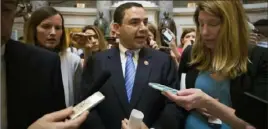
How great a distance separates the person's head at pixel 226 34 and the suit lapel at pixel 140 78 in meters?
0.44

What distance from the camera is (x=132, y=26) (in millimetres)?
2445

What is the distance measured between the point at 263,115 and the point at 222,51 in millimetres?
959

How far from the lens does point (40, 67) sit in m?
1.45

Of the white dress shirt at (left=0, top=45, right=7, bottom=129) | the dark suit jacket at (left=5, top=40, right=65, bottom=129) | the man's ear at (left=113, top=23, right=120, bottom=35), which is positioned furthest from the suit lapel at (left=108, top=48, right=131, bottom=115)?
the white dress shirt at (left=0, top=45, right=7, bottom=129)

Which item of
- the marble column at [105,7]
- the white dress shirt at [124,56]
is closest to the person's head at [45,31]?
the white dress shirt at [124,56]

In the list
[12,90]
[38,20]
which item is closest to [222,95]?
[12,90]

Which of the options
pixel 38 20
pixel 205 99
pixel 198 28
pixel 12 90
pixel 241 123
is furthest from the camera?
pixel 38 20

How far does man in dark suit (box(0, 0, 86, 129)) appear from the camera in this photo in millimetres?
1343

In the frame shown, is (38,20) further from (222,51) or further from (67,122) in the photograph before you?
(67,122)

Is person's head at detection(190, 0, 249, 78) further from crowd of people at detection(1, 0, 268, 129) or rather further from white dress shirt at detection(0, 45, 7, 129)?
white dress shirt at detection(0, 45, 7, 129)

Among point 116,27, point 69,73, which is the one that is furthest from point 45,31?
point 116,27

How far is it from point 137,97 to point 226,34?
0.70 metres

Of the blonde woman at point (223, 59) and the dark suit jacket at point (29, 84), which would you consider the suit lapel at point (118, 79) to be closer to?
the blonde woman at point (223, 59)

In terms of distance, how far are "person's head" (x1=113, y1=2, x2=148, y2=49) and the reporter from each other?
82cm
